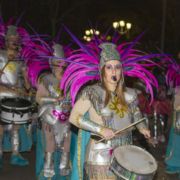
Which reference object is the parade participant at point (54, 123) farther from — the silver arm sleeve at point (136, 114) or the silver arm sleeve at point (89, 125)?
the silver arm sleeve at point (89, 125)

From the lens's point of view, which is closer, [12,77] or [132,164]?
[132,164]

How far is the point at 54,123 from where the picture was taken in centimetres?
642

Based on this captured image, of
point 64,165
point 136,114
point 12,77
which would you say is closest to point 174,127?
point 64,165

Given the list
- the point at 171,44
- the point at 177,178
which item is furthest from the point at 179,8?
the point at 177,178

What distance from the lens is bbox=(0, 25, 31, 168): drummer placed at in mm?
7254

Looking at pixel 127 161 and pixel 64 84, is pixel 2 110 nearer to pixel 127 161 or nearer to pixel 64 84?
pixel 64 84

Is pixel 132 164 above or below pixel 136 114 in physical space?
below

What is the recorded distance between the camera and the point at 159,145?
9859 millimetres

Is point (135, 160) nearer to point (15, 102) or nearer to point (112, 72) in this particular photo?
point (112, 72)

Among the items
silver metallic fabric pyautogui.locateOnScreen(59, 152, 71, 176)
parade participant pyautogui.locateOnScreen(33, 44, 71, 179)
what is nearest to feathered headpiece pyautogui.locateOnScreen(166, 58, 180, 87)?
parade participant pyautogui.locateOnScreen(33, 44, 71, 179)

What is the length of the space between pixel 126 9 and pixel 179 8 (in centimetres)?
1215

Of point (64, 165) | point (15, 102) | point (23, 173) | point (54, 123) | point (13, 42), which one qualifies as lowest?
point (23, 173)

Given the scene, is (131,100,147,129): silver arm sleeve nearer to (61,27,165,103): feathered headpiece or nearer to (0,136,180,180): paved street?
(61,27,165,103): feathered headpiece

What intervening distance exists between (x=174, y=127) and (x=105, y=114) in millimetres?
2982
